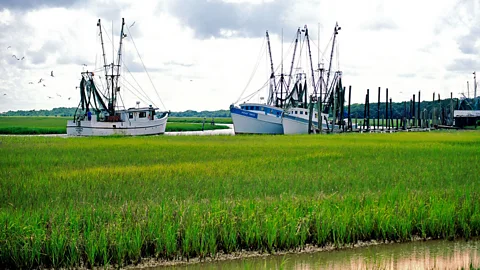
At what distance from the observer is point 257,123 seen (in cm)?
6278

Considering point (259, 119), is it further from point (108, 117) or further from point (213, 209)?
point (213, 209)

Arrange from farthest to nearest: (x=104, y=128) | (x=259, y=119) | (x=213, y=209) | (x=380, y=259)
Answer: (x=259, y=119), (x=104, y=128), (x=213, y=209), (x=380, y=259)

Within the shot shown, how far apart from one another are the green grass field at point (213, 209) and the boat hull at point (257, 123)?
4157cm

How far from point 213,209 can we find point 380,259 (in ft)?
11.3

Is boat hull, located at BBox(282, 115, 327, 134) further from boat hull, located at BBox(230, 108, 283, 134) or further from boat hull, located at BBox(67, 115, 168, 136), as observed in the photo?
boat hull, located at BBox(67, 115, 168, 136)

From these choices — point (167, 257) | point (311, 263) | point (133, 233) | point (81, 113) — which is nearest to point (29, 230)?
point (133, 233)

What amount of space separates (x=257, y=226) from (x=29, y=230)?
13.2ft

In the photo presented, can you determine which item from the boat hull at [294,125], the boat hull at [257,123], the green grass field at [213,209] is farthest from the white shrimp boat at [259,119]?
the green grass field at [213,209]

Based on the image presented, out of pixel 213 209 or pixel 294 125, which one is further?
pixel 294 125

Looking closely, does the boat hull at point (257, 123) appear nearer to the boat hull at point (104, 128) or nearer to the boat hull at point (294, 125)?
the boat hull at point (294, 125)

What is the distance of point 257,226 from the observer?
1046 cm

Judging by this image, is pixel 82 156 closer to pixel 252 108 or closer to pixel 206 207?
pixel 206 207

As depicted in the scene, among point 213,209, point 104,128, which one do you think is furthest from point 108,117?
point 213,209

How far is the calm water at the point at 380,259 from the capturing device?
9680mm
